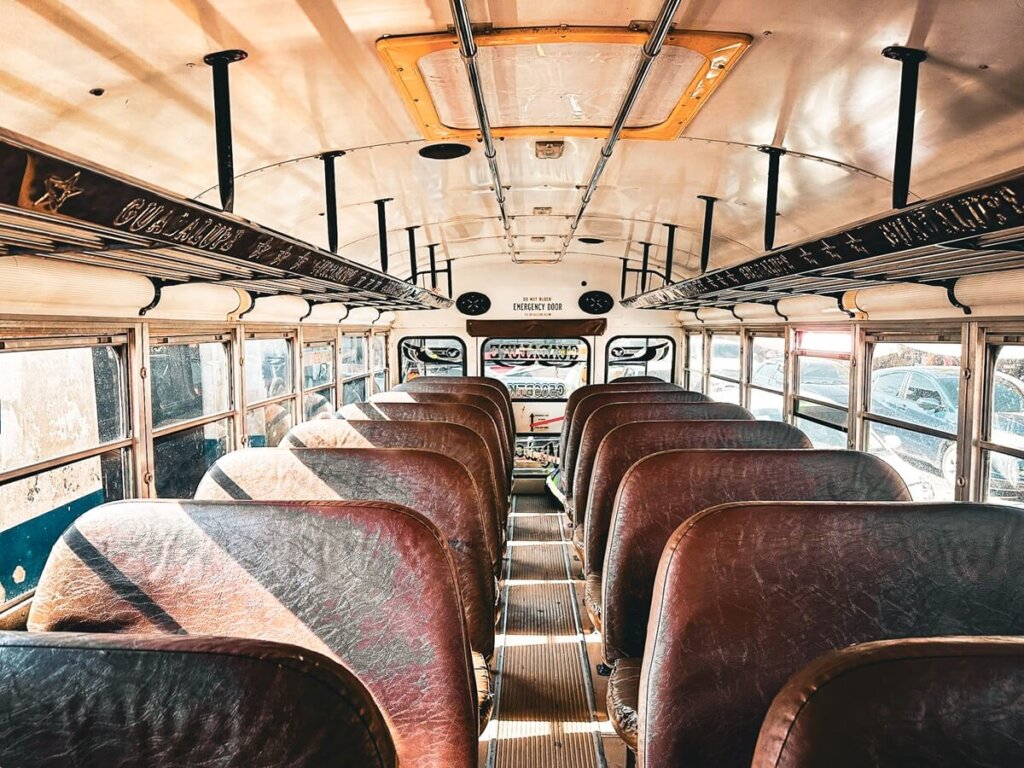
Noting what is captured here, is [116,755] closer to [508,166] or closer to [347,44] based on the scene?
[347,44]

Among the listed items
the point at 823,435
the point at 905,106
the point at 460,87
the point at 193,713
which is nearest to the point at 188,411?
the point at 460,87

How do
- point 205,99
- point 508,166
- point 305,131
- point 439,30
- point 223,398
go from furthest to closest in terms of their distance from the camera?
point 223,398, point 508,166, point 305,131, point 205,99, point 439,30

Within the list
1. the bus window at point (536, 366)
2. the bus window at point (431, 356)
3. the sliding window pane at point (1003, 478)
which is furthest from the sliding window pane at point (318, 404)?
the sliding window pane at point (1003, 478)

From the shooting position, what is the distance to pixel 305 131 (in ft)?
10.3

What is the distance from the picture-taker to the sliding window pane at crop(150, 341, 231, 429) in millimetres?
3805

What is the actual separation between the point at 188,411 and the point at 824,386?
5.37m

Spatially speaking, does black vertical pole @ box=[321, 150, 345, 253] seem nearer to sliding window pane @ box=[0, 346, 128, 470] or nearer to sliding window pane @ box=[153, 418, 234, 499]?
sliding window pane @ box=[0, 346, 128, 470]

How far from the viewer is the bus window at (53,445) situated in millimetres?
2586

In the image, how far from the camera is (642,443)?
3381 mm

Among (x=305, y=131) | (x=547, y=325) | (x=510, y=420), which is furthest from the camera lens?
(x=547, y=325)

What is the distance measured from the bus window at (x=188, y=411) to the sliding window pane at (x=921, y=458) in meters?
4.44

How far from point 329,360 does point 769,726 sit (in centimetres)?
728

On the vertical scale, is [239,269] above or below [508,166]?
below

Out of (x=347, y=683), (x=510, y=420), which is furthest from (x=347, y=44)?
(x=510, y=420)
